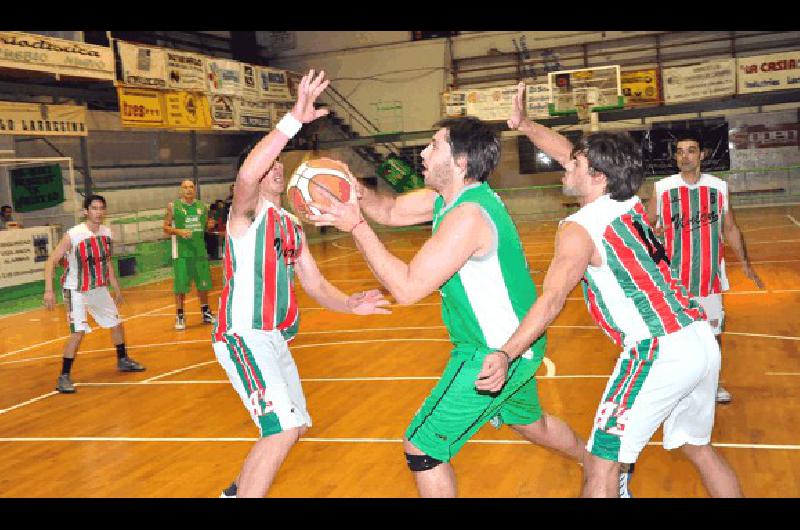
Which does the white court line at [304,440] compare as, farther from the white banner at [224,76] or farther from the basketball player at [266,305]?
the white banner at [224,76]

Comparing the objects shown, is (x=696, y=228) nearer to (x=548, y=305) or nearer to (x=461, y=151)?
(x=461, y=151)

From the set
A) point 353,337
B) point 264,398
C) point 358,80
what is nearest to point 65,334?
point 353,337

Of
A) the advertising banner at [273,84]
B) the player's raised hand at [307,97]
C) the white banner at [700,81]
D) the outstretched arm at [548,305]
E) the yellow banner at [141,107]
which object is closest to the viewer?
the outstretched arm at [548,305]

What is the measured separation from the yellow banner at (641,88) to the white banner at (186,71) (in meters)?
13.0

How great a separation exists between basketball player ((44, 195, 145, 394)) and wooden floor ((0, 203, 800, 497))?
18.1 inches

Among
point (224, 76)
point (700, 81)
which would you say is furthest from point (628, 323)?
point (700, 81)

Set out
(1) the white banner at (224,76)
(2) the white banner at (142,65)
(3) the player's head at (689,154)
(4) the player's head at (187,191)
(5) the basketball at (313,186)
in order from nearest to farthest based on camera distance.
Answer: (5) the basketball at (313,186) < (3) the player's head at (689,154) < (4) the player's head at (187,191) < (2) the white banner at (142,65) < (1) the white banner at (224,76)

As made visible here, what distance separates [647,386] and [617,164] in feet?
3.03

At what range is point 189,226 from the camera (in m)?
11.7

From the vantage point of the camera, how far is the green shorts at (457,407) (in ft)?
11.4

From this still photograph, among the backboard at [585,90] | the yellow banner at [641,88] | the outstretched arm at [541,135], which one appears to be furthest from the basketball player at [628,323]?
the yellow banner at [641,88]

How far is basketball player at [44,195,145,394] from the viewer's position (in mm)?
8289

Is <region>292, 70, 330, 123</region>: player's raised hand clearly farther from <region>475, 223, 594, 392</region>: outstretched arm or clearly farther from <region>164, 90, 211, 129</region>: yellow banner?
<region>164, 90, 211, 129</region>: yellow banner

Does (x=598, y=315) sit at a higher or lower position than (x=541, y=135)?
lower
